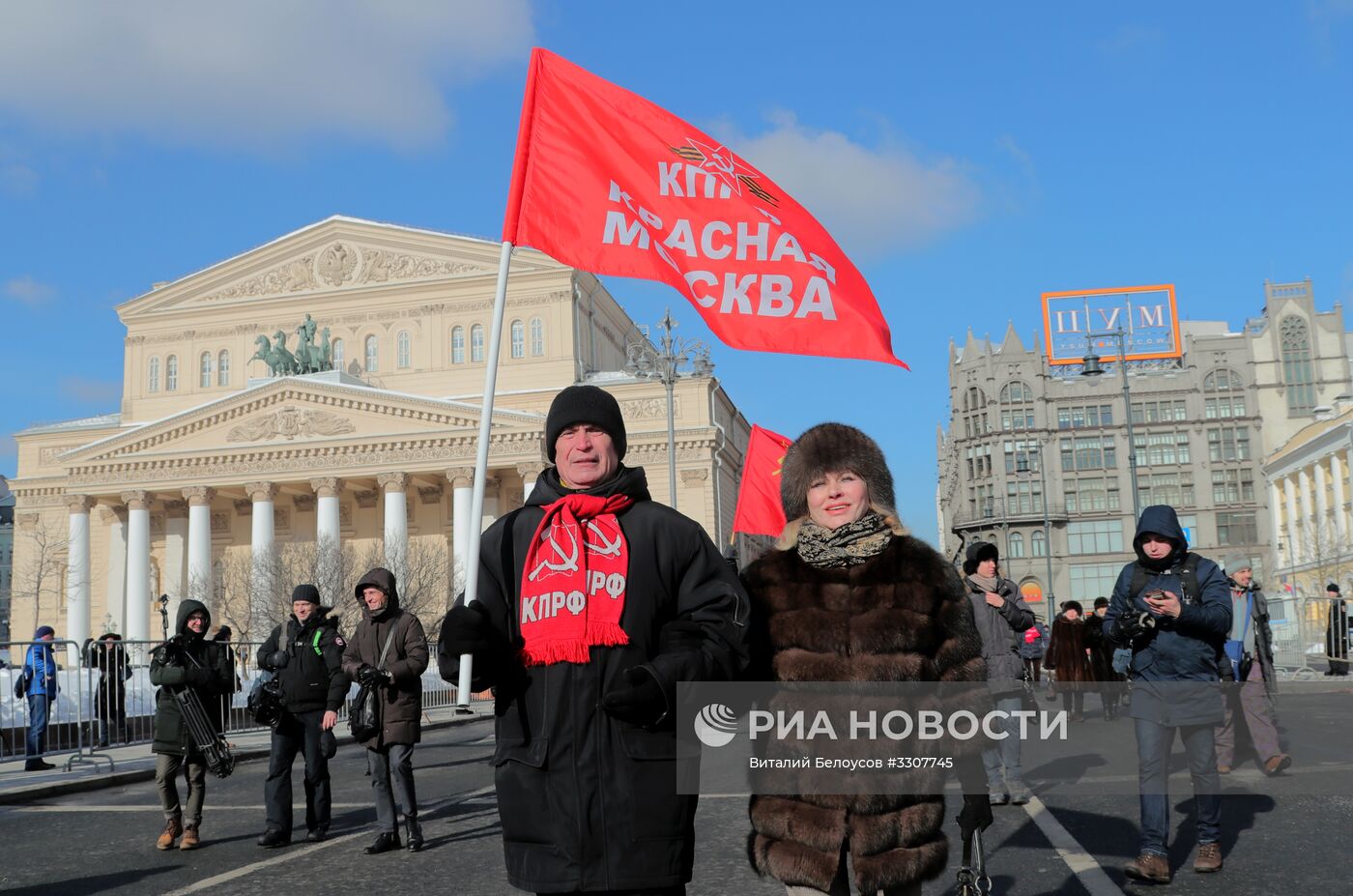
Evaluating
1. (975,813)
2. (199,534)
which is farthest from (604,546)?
(199,534)

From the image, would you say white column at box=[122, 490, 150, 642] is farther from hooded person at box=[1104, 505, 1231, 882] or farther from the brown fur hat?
the brown fur hat

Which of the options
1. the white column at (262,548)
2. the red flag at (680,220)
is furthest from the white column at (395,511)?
the red flag at (680,220)

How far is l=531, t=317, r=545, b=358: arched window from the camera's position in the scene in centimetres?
6188

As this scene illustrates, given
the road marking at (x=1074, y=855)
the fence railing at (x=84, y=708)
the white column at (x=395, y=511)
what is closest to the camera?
the road marking at (x=1074, y=855)

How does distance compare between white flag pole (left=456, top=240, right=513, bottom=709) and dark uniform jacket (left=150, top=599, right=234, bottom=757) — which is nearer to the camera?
white flag pole (left=456, top=240, right=513, bottom=709)

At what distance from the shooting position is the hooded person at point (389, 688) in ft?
26.5

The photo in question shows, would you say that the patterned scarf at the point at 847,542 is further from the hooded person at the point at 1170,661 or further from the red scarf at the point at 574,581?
the hooded person at the point at 1170,661

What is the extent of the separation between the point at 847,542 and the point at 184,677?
251 inches

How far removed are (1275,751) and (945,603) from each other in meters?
7.73

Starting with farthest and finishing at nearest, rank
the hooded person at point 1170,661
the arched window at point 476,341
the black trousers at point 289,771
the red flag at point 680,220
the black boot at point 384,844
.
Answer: the arched window at point 476,341 < the black trousers at point 289,771 < the black boot at point 384,844 < the red flag at point 680,220 < the hooded person at point 1170,661

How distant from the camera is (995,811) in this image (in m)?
8.65

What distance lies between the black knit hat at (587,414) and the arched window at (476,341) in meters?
59.4

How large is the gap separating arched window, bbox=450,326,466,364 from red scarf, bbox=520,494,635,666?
60.6m

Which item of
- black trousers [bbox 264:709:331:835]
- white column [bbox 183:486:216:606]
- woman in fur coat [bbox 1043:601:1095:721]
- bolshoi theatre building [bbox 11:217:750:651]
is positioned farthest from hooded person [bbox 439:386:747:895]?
white column [bbox 183:486:216:606]
